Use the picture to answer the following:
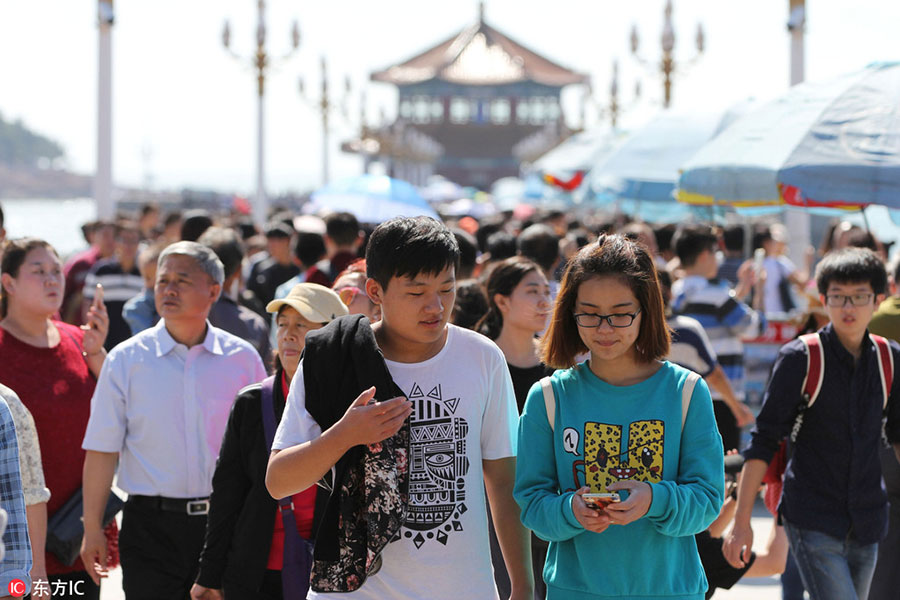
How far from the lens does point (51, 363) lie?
176 inches

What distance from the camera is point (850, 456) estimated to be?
3984 millimetres

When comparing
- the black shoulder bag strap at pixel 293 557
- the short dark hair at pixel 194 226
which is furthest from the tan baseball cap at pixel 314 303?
the short dark hair at pixel 194 226

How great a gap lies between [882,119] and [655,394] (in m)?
4.01

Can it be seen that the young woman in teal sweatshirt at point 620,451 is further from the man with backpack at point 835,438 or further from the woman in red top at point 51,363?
the woman in red top at point 51,363

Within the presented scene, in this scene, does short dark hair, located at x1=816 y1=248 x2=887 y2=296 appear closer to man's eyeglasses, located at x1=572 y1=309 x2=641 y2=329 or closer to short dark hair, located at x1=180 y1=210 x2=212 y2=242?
man's eyeglasses, located at x1=572 y1=309 x2=641 y2=329

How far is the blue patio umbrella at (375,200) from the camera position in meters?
11.0

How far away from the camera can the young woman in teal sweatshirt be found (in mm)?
2740

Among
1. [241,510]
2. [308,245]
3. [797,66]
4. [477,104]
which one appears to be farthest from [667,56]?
[477,104]

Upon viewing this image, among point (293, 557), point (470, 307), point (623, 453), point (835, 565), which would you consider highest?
point (470, 307)

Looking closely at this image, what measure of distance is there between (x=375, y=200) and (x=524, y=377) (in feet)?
22.2

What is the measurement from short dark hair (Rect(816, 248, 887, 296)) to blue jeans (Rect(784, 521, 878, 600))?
0.93 metres

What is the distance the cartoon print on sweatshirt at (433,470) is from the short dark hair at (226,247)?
3.79 meters

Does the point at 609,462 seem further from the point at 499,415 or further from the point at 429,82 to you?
the point at 429,82

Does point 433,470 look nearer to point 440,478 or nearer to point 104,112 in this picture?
point 440,478
